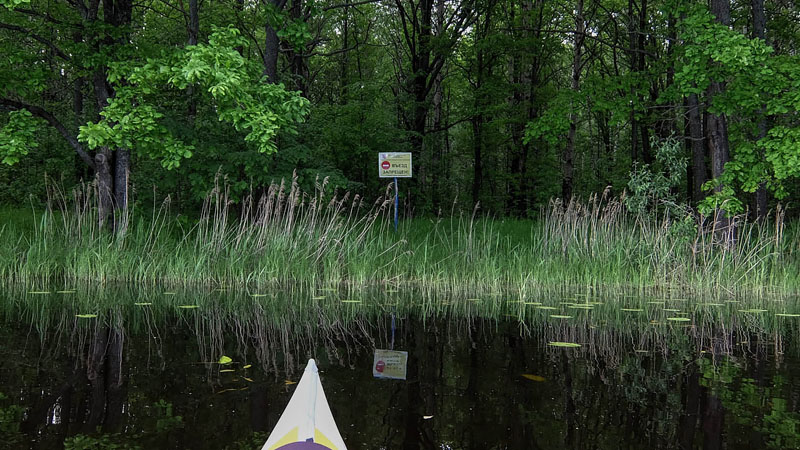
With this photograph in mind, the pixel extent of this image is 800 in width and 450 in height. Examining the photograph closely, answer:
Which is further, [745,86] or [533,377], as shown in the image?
Result: [745,86]

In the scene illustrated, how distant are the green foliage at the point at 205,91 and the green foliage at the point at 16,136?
1.08 m

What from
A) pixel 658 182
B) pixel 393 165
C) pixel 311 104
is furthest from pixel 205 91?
pixel 658 182

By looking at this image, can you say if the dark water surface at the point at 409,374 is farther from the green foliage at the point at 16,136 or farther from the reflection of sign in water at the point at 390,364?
the green foliage at the point at 16,136

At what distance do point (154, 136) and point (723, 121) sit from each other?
8.66 m

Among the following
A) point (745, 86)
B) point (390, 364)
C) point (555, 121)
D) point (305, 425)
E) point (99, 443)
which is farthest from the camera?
point (555, 121)

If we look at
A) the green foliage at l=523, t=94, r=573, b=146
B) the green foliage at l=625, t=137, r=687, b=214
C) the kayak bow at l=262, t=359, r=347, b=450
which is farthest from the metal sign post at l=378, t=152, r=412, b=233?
the kayak bow at l=262, t=359, r=347, b=450

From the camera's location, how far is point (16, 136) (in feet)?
25.3

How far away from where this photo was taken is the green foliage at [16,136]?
7484mm

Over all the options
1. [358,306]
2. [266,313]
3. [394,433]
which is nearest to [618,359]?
[394,433]

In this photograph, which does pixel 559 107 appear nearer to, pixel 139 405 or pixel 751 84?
pixel 751 84

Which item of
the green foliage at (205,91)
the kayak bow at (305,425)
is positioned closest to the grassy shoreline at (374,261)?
the green foliage at (205,91)

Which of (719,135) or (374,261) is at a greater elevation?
(719,135)

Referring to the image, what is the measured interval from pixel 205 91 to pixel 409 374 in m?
5.65

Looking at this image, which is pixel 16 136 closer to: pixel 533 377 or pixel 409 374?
pixel 409 374
